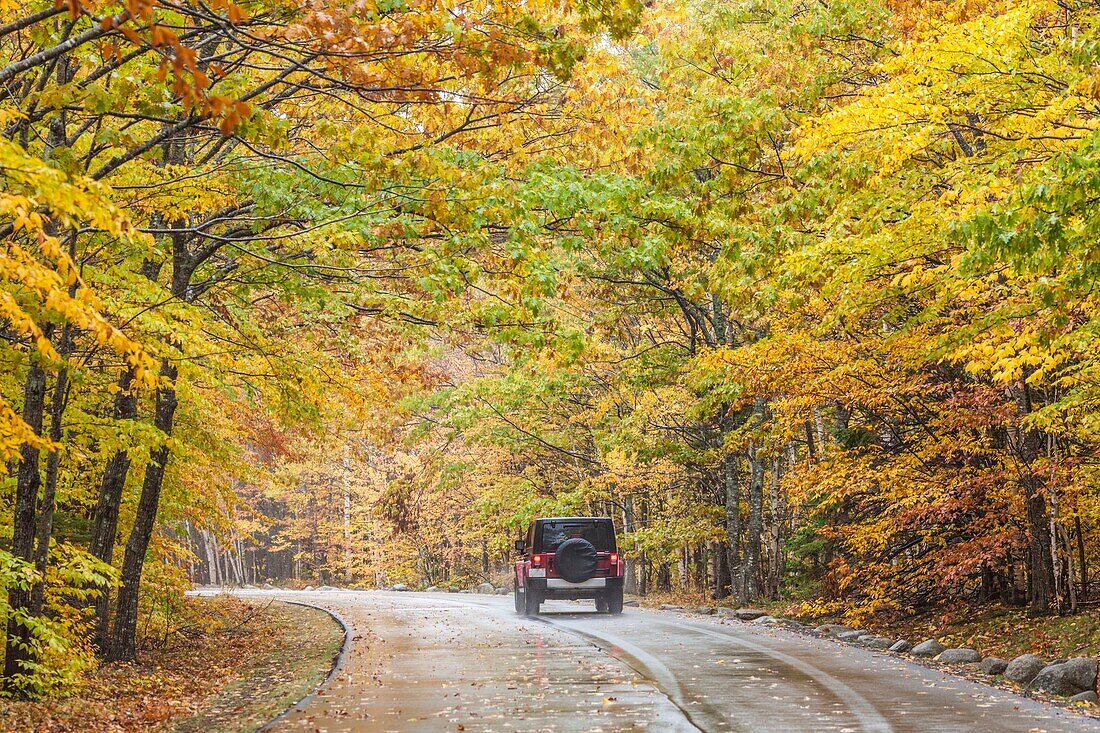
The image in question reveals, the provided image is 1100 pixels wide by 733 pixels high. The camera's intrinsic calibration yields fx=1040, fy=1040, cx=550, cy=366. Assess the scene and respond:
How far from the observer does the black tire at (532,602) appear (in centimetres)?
2288

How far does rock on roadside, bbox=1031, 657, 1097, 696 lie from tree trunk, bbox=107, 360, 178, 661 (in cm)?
1114

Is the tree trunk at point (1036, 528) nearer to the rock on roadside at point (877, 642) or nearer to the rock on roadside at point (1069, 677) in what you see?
the rock on roadside at point (877, 642)

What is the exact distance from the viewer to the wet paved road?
28.7 feet

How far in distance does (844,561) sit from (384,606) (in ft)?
52.0

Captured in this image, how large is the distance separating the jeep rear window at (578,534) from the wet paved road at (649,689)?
479 cm

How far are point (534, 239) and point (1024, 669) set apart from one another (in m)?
7.47

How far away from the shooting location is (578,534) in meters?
22.9

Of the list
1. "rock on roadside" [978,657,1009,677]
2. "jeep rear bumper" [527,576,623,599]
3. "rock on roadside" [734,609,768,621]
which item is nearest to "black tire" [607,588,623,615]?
"jeep rear bumper" [527,576,623,599]

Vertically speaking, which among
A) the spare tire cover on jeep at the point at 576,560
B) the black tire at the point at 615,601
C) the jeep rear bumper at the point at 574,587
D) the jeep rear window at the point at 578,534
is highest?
the jeep rear window at the point at 578,534

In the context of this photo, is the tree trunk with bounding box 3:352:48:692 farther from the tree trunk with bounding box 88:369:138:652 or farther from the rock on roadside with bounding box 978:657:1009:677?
the rock on roadside with bounding box 978:657:1009:677

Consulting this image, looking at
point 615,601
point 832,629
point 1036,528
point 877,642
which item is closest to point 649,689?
point 877,642

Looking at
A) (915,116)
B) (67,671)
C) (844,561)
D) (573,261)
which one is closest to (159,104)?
(67,671)

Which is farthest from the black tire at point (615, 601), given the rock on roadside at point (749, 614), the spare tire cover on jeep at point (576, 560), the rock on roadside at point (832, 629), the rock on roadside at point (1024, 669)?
the rock on roadside at point (1024, 669)

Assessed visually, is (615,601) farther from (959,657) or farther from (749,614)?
(959,657)
